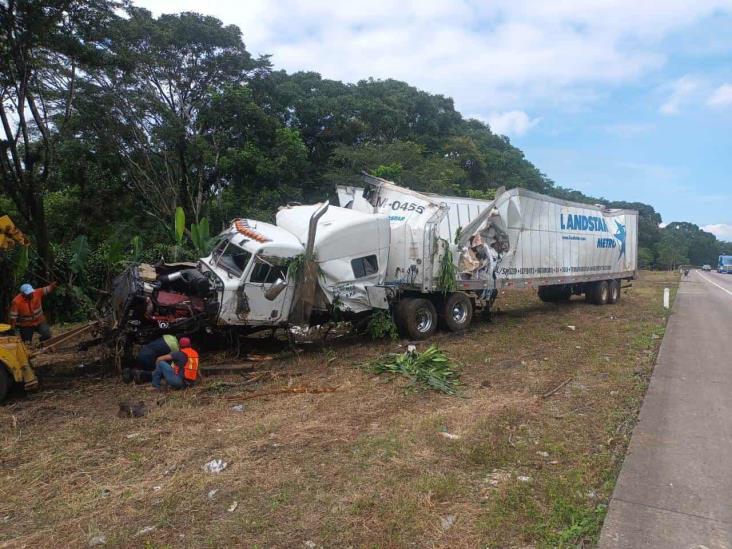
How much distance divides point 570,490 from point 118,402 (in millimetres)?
5367

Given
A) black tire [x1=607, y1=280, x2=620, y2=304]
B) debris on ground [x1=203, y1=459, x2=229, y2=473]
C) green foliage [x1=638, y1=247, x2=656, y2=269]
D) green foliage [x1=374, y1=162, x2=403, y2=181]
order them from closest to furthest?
debris on ground [x1=203, y1=459, x2=229, y2=473], black tire [x1=607, y1=280, x2=620, y2=304], green foliage [x1=374, y1=162, x2=403, y2=181], green foliage [x1=638, y1=247, x2=656, y2=269]

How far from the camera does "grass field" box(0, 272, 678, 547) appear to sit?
3744 millimetres

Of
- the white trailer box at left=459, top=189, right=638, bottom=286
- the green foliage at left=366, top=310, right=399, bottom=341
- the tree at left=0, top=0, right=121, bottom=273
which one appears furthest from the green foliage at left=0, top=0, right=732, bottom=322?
the white trailer box at left=459, top=189, right=638, bottom=286

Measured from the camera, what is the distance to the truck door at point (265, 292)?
8578 millimetres

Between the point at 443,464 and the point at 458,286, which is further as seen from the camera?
the point at 458,286

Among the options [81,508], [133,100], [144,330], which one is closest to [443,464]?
[81,508]

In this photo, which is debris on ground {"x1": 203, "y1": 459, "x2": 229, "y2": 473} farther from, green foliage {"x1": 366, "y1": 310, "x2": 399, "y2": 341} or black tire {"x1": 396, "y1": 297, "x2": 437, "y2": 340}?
black tire {"x1": 396, "y1": 297, "x2": 437, "y2": 340}

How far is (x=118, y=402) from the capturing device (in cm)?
681

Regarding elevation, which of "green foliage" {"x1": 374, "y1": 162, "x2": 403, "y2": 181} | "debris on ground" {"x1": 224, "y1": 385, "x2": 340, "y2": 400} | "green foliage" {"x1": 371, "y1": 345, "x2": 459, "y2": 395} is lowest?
"debris on ground" {"x1": 224, "y1": 385, "x2": 340, "y2": 400}

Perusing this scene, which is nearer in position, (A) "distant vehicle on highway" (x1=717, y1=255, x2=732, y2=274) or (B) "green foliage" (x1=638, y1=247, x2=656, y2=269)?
(A) "distant vehicle on highway" (x1=717, y1=255, x2=732, y2=274)

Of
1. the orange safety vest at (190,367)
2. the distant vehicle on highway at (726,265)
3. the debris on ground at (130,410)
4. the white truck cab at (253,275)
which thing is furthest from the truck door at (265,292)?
the distant vehicle on highway at (726,265)

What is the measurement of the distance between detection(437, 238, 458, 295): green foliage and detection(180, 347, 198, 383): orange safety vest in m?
5.54

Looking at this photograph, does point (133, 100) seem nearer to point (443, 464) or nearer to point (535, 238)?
point (535, 238)

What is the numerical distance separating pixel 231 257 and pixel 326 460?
498 centimetres
